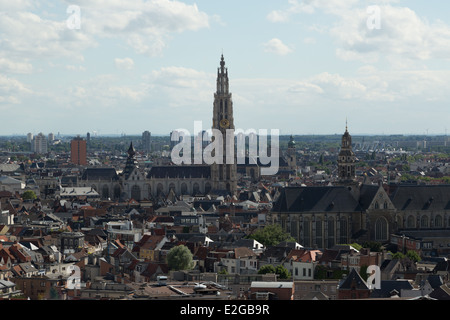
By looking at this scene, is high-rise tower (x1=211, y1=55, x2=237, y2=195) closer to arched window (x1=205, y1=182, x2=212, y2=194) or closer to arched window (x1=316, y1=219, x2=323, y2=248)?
arched window (x1=205, y1=182, x2=212, y2=194)

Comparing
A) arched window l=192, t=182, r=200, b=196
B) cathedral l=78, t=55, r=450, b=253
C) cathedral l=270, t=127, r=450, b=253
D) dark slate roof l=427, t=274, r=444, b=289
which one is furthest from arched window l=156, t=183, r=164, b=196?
dark slate roof l=427, t=274, r=444, b=289

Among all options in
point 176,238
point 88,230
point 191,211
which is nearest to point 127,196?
point 191,211

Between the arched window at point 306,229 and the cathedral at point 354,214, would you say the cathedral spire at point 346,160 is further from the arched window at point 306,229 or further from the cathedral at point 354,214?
the arched window at point 306,229

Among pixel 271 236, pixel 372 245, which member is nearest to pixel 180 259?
pixel 271 236

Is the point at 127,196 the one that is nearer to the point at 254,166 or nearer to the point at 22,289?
the point at 254,166

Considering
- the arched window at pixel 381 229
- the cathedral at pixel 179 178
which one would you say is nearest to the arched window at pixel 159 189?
the cathedral at pixel 179 178

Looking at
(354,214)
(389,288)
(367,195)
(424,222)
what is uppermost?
(367,195)

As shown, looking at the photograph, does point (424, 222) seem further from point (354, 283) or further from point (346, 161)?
point (354, 283)

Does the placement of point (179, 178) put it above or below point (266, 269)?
above
